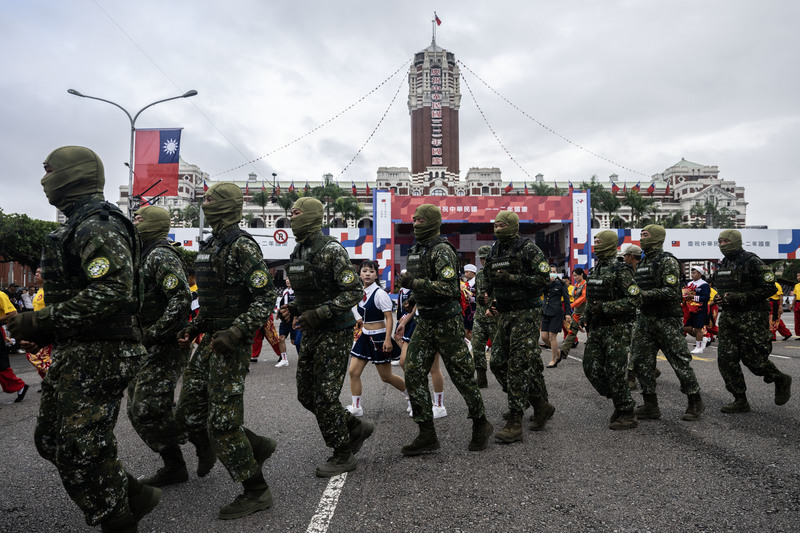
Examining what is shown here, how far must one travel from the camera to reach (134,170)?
55.6 feet

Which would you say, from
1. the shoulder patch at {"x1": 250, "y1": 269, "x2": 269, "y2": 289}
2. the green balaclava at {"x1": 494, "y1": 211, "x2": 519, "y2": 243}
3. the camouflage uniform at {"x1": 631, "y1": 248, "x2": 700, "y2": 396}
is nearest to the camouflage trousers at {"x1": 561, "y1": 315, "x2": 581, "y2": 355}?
the camouflage uniform at {"x1": 631, "y1": 248, "x2": 700, "y2": 396}

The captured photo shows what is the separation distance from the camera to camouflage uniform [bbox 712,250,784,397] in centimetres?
536

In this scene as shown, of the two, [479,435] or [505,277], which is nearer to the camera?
[479,435]

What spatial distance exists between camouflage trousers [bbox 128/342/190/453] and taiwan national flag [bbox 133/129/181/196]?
47.9ft

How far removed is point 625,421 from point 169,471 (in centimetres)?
399

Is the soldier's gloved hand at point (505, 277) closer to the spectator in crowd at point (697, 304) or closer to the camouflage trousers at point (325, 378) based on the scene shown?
the camouflage trousers at point (325, 378)

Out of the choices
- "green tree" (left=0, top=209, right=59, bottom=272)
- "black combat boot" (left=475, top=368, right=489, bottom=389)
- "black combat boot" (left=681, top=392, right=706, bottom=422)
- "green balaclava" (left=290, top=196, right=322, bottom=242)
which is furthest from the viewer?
"green tree" (left=0, top=209, right=59, bottom=272)

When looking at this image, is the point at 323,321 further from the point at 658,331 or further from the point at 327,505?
the point at 658,331

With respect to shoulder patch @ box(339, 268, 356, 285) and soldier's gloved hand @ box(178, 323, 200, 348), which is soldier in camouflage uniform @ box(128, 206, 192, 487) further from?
shoulder patch @ box(339, 268, 356, 285)

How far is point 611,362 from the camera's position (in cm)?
493

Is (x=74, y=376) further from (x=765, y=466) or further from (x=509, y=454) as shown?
(x=765, y=466)

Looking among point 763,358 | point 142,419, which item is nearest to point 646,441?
point 763,358

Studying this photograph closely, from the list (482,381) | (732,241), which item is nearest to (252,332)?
(482,381)

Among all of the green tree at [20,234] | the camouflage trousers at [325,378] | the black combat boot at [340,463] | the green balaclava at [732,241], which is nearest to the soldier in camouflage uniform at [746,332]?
the green balaclava at [732,241]
